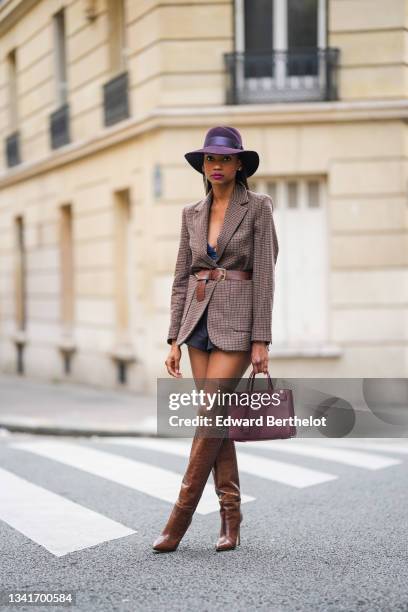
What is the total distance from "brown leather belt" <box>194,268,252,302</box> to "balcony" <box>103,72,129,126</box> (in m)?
9.29

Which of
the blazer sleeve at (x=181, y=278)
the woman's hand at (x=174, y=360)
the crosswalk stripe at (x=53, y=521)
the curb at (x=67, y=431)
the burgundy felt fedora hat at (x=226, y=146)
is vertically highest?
the burgundy felt fedora hat at (x=226, y=146)

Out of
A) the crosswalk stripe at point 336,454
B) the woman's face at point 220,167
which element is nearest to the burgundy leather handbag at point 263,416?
the woman's face at point 220,167

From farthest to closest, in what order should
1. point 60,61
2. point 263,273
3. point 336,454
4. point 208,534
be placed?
point 60,61 < point 336,454 < point 208,534 < point 263,273

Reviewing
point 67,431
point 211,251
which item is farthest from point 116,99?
point 211,251

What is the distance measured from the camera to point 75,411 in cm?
1143

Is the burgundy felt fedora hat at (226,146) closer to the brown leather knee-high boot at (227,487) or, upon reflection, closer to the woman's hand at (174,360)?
the woman's hand at (174,360)

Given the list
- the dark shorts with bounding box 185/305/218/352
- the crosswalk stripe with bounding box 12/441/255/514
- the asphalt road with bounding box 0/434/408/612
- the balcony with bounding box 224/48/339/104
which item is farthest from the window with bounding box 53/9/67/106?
the dark shorts with bounding box 185/305/218/352

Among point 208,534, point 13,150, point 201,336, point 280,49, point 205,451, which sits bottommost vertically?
point 208,534

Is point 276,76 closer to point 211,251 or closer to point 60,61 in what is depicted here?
point 60,61

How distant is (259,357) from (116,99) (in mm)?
10027

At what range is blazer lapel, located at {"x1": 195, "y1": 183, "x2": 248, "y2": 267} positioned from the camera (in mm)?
4410

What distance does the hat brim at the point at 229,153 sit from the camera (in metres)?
4.42

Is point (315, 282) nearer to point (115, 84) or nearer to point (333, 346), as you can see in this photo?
point (333, 346)

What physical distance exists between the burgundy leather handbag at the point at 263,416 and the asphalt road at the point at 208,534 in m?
0.65
